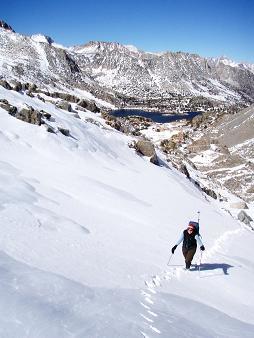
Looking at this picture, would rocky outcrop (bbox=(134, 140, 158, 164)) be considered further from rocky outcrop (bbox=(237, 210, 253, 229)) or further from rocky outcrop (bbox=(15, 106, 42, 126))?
rocky outcrop (bbox=(15, 106, 42, 126))

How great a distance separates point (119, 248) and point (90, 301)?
5.12 metres

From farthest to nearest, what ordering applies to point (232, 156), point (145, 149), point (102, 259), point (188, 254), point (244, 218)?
point (232, 156), point (145, 149), point (244, 218), point (188, 254), point (102, 259)

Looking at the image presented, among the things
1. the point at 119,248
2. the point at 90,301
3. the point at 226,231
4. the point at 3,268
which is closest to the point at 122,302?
the point at 90,301

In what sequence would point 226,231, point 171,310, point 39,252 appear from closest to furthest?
point 171,310
point 39,252
point 226,231

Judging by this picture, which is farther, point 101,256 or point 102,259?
point 101,256

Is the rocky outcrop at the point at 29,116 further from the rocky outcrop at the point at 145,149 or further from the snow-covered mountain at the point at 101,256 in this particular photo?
the rocky outcrop at the point at 145,149

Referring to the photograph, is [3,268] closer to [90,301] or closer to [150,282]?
[90,301]

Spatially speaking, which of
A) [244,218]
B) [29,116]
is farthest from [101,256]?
[244,218]

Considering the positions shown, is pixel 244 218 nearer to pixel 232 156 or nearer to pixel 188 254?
pixel 188 254

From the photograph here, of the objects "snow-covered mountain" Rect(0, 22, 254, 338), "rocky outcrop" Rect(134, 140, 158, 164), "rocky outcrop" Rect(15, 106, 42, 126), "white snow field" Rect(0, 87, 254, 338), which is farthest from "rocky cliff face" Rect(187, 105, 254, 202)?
"rocky outcrop" Rect(15, 106, 42, 126)

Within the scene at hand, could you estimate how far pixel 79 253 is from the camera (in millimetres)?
12312

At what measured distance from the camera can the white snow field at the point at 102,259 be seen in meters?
8.31

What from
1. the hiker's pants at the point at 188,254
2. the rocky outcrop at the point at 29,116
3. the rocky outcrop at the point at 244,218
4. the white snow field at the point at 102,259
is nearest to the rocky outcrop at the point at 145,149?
the rocky outcrop at the point at 244,218

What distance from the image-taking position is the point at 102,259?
490 inches
